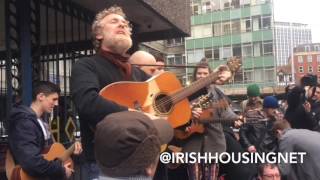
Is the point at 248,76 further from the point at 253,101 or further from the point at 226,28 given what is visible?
the point at 253,101

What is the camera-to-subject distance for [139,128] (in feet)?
4.72

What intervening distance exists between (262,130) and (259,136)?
80 mm

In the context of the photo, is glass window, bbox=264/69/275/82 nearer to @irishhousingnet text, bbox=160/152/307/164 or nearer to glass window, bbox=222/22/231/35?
glass window, bbox=222/22/231/35

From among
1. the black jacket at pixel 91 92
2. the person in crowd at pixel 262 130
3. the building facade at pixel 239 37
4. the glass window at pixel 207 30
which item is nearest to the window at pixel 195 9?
the building facade at pixel 239 37

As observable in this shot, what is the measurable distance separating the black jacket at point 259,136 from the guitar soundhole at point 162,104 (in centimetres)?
231

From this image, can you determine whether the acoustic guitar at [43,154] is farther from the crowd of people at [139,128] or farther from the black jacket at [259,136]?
the black jacket at [259,136]

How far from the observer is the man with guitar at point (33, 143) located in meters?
3.46

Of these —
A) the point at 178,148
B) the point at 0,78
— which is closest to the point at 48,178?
the point at 178,148

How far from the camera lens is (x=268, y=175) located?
450 cm

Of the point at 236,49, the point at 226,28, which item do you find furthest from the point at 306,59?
the point at 236,49

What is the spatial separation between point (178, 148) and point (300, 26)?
110 meters

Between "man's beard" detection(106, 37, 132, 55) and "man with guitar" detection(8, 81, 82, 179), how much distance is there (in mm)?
1196

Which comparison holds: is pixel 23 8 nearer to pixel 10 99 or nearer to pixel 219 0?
pixel 10 99

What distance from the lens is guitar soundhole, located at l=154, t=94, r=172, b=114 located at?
2920mm
